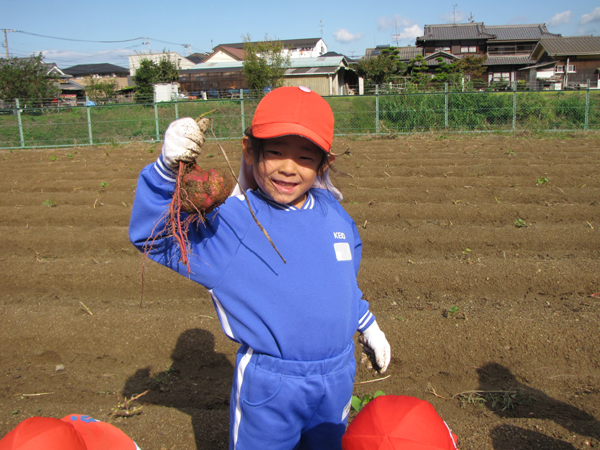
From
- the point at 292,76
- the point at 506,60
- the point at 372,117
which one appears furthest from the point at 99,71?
the point at 372,117

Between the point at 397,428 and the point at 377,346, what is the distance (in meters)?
Answer: 0.71

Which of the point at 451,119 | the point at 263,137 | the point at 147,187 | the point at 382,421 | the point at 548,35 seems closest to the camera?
the point at 382,421

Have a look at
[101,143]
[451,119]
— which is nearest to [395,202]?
[451,119]

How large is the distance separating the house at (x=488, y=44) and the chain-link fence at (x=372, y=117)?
84.3 feet

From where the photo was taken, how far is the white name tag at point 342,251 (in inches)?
59.5

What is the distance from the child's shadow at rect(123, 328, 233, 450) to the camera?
109 inches

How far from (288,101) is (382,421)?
3.01ft

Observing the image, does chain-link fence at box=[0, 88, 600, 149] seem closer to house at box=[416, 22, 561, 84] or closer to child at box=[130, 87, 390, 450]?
child at box=[130, 87, 390, 450]

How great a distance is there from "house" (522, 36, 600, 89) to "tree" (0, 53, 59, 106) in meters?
32.9

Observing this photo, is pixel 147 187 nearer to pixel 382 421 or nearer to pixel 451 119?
pixel 382 421

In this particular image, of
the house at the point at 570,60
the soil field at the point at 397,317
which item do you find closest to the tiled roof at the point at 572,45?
the house at the point at 570,60

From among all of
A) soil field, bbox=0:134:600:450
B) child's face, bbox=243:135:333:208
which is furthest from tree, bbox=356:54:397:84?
child's face, bbox=243:135:333:208

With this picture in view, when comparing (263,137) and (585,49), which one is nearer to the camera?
(263,137)

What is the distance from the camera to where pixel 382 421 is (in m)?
1.03
